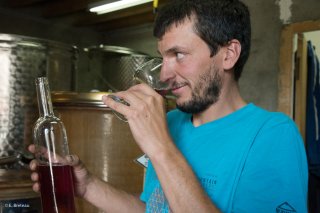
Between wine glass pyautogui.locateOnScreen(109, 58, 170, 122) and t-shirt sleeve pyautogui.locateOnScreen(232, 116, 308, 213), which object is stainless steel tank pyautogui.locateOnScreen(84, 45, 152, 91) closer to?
wine glass pyautogui.locateOnScreen(109, 58, 170, 122)

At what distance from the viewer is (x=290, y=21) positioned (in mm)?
2383

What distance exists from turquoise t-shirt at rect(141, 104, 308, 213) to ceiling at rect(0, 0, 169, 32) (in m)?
3.69

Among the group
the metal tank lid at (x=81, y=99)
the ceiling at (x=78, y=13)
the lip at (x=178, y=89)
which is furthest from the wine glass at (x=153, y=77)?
the ceiling at (x=78, y=13)

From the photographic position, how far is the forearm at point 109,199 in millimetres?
1132

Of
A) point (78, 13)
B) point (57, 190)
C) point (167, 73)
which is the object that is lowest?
point (57, 190)

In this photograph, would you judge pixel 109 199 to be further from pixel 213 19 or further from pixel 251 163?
pixel 213 19

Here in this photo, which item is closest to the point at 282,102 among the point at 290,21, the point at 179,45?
the point at 290,21

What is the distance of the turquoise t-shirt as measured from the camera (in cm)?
82

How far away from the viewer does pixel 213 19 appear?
38.5 inches

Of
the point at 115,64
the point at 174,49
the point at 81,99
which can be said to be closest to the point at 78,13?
the point at 115,64

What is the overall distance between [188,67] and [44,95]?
364 mm

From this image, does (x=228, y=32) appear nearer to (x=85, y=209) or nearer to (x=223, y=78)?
(x=223, y=78)

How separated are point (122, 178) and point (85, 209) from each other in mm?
211

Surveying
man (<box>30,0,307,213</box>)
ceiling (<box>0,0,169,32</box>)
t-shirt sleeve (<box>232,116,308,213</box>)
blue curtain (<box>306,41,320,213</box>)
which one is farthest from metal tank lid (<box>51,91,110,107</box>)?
ceiling (<box>0,0,169,32</box>)
